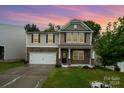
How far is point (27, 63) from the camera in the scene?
49.3 meters

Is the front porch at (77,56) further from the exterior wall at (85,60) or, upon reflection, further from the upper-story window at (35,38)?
the upper-story window at (35,38)

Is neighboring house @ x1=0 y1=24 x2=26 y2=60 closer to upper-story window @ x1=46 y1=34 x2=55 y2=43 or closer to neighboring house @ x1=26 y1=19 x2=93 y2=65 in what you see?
neighboring house @ x1=26 y1=19 x2=93 y2=65

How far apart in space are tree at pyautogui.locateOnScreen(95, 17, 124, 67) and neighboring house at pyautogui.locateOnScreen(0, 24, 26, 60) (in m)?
25.6

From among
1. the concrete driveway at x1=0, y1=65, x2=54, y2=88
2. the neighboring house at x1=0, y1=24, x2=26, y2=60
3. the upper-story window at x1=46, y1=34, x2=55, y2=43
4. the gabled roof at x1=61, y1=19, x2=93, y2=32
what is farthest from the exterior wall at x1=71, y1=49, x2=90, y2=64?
the concrete driveway at x1=0, y1=65, x2=54, y2=88

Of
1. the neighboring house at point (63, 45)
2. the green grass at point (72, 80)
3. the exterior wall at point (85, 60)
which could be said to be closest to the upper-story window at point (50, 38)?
the neighboring house at point (63, 45)

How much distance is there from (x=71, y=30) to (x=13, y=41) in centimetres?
1181

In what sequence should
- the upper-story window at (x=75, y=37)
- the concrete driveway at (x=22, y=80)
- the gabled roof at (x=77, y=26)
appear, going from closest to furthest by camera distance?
the concrete driveway at (x=22, y=80) < the gabled roof at (x=77, y=26) < the upper-story window at (x=75, y=37)

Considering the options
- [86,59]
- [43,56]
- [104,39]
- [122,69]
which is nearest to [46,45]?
[43,56]

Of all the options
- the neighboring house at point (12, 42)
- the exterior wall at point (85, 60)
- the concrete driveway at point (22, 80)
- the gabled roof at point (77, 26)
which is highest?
the gabled roof at point (77, 26)

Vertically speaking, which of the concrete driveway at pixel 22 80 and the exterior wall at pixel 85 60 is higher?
the exterior wall at pixel 85 60

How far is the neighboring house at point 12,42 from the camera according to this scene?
54000 millimetres

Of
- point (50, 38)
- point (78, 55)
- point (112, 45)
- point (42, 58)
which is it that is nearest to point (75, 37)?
point (78, 55)

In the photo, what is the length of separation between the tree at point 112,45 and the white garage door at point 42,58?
19.2 m

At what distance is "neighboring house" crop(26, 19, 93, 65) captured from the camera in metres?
48.1
